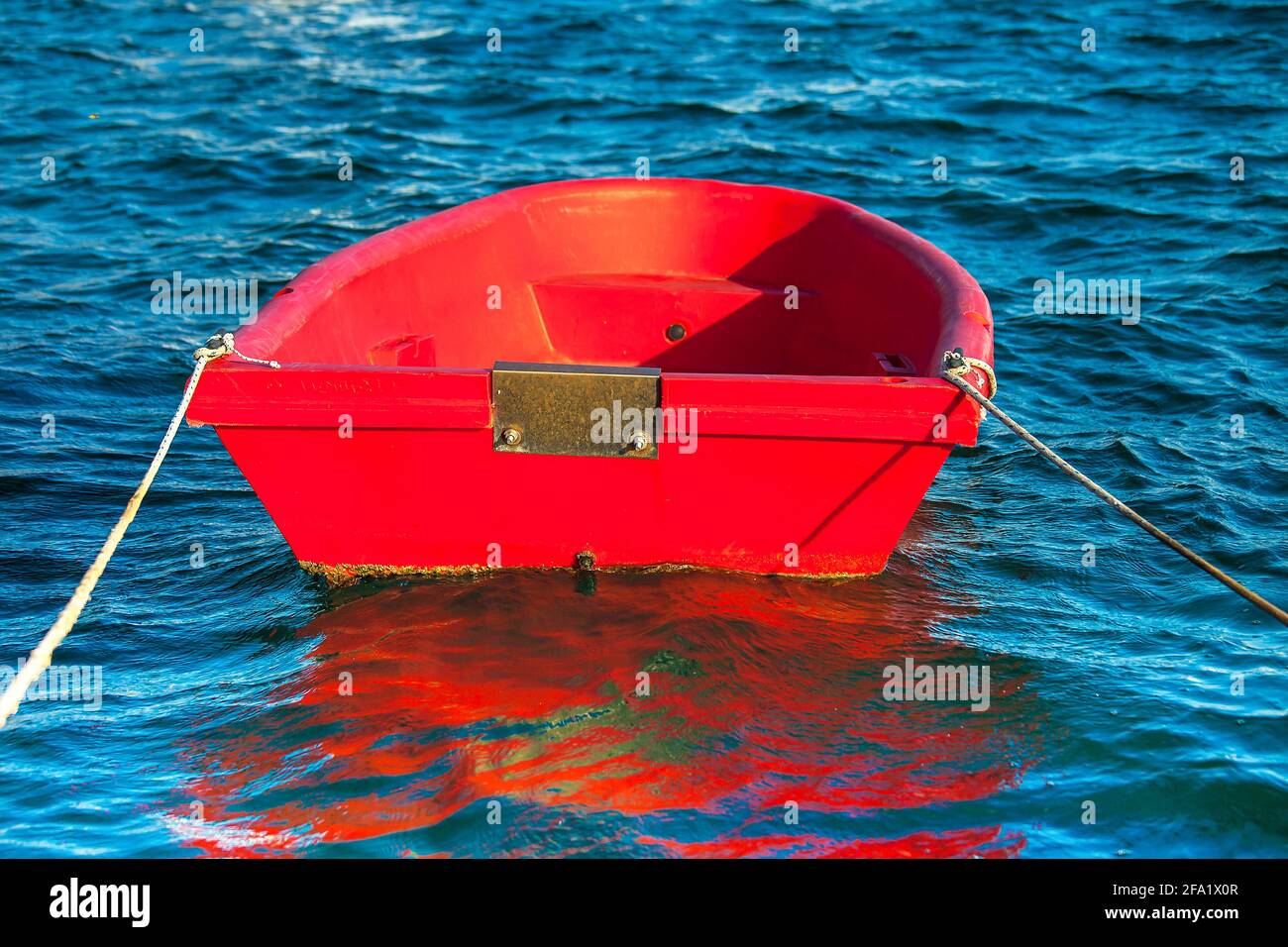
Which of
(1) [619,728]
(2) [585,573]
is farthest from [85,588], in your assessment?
(2) [585,573]

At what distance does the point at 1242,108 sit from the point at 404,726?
322 inches

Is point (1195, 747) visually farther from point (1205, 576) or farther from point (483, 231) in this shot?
point (483, 231)

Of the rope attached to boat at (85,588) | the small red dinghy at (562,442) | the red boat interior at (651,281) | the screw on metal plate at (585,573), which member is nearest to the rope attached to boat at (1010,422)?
the small red dinghy at (562,442)

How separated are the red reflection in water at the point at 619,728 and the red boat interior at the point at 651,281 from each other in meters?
1.23

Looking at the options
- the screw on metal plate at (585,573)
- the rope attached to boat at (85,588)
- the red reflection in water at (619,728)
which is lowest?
the red reflection in water at (619,728)

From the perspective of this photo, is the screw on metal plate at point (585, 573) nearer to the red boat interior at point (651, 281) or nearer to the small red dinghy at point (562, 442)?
the small red dinghy at point (562, 442)

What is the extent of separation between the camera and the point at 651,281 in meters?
5.68

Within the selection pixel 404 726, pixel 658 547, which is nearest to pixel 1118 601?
pixel 658 547

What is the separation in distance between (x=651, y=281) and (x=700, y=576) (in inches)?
76.7

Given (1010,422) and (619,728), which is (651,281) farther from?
(619,728)

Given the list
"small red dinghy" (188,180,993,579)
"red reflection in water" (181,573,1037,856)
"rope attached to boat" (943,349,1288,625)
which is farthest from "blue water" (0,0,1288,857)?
"rope attached to boat" (943,349,1288,625)

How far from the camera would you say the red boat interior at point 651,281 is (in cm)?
497

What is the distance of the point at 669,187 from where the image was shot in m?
5.83

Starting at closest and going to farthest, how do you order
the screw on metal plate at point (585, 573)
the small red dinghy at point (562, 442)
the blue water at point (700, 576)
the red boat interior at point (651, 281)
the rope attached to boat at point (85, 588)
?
the rope attached to boat at point (85, 588)
the blue water at point (700, 576)
the small red dinghy at point (562, 442)
the screw on metal plate at point (585, 573)
the red boat interior at point (651, 281)
